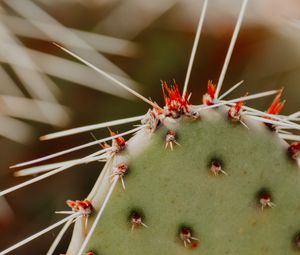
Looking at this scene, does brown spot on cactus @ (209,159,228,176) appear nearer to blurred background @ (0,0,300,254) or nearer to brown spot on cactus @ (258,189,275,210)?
brown spot on cactus @ (258,189,275,210)

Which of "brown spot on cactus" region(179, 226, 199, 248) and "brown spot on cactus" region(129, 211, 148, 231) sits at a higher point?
"brown spot on cactus" region(179, 226, 199, 248)

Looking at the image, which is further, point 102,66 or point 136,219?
point 102,66

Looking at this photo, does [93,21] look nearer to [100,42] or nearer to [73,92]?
[100,42]

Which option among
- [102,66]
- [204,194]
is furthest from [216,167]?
[102,66]

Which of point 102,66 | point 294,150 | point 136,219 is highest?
point 102,66

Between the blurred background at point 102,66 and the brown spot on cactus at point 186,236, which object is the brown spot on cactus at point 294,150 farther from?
the blurred background at point 102,66

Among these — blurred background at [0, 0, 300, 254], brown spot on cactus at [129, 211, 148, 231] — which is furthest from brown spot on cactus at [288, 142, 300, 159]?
blurred background at [0, 0, 300, 254]

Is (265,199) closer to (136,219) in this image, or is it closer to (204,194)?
(204,194)
